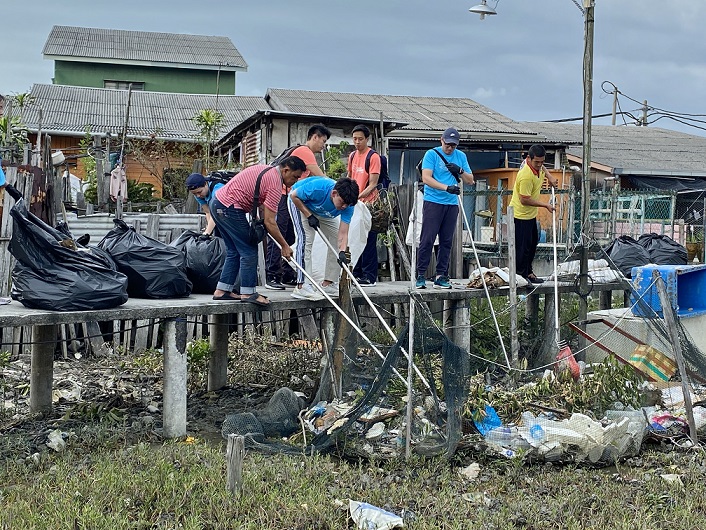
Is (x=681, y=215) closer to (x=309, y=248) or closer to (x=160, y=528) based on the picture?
(x=309, y=248)

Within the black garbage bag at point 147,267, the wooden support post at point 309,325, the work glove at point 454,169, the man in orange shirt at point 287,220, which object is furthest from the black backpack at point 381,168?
the black garbage bag at point 147,267

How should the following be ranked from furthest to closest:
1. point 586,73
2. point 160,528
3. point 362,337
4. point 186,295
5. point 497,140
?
point 497,140 < point 586,73 < point 186,295 < point 362,337 < point 160,528

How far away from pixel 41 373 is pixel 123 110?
17233mm

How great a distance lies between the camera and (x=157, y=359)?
Result: 8.48 m

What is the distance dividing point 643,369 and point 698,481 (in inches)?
98.5

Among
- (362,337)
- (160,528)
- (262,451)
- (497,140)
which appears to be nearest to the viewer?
(160,528)

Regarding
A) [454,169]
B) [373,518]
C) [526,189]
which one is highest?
[454,169]

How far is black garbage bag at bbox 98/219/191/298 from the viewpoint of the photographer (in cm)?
670

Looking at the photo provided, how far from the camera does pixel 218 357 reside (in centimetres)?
784

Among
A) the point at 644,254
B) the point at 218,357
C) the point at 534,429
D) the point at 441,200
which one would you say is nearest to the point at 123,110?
the point at 644,254

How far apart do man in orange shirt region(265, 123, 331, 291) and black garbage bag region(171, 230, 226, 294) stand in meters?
0.79

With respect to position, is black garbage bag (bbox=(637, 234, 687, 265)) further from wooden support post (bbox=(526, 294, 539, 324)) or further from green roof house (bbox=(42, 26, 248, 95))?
green roof house (bbox=(42, 26, 248, 95))

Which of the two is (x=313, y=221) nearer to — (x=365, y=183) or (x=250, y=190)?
(x=250, y=190)

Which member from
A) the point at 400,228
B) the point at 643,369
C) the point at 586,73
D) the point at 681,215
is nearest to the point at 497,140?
the point at 681,215
